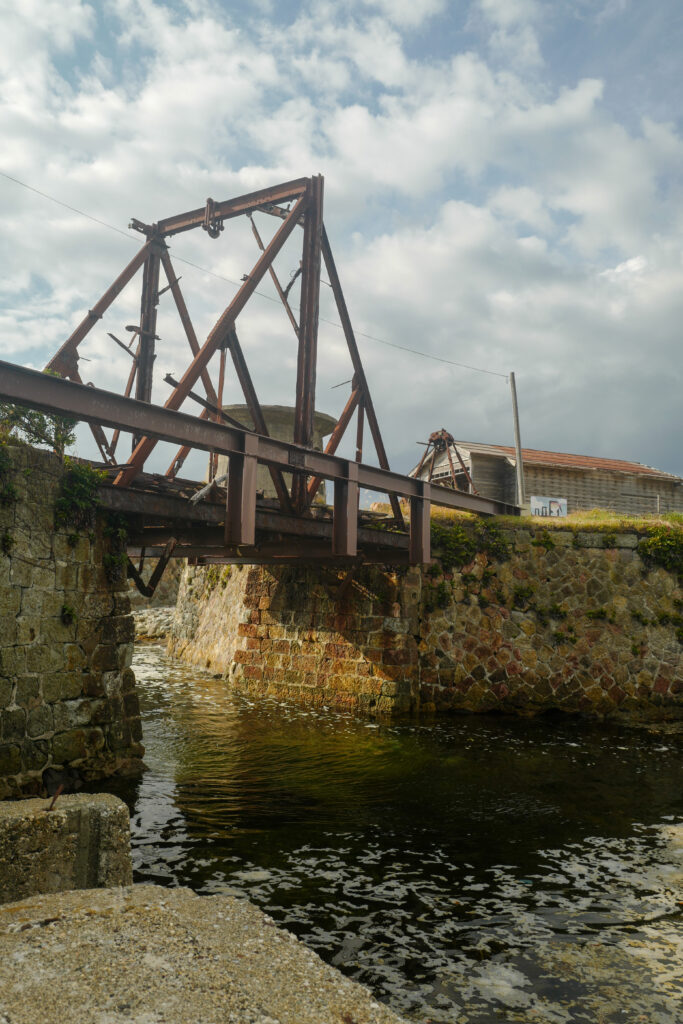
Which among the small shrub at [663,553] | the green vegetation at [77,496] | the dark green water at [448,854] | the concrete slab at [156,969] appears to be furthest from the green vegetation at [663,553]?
the concrete slab at [156,969]

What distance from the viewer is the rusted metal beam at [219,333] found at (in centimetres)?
860

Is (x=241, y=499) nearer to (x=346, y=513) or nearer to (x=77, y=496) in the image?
(x=77, y=496)

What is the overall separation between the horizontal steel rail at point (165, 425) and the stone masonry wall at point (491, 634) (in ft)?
11.6

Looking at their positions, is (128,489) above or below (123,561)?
above

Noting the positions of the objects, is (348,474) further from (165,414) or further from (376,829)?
(376,829)

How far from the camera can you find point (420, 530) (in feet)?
42.8

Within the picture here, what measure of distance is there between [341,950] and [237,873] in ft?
4.86

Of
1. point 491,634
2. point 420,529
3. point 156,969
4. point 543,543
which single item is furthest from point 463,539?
point 156,969

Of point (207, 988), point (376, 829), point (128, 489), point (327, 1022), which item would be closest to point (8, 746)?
point (128, 489)

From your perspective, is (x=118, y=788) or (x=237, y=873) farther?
(x=118, y=788)

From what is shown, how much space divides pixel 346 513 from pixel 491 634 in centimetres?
570

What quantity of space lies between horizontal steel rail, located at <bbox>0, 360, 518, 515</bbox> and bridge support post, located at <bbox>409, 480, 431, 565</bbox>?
79 centimetres

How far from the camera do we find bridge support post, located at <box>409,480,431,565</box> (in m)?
13.0

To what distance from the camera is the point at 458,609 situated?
14.7m
